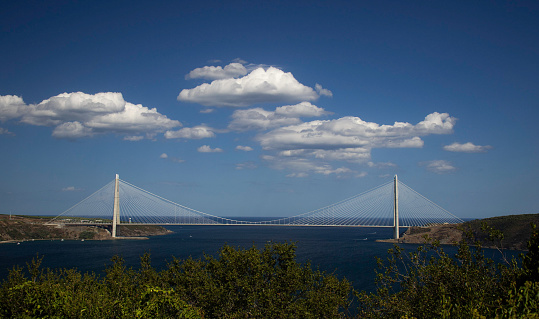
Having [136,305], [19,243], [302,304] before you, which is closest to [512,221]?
[302,304]

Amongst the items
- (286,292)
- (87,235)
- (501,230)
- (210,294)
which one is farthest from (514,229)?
(87,235)

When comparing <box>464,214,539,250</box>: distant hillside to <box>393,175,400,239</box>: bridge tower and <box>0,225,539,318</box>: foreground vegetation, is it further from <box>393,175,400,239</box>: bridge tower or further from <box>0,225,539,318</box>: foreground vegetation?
<box>0,225,539,318</box>: foreground vegetation

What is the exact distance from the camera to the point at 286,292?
1546 centimetres

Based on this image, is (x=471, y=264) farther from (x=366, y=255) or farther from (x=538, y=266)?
(x=366, y=255)

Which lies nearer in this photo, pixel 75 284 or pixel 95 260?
pixel 75 284

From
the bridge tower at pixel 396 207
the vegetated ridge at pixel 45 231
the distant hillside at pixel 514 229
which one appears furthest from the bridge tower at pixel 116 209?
the distant hillside at pixel 514 229

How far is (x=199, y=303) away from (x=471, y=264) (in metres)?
10.1

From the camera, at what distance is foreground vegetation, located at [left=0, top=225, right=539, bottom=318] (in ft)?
29.2

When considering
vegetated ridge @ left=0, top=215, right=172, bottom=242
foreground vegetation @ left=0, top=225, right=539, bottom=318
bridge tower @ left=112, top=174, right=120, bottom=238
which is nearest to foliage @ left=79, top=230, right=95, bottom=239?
vegetated ridge @ left=0, top=215, right=172, bottom=242

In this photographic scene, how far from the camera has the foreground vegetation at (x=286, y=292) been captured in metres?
8.91

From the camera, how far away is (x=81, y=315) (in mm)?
10711

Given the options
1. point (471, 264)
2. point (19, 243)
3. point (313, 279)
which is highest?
point (471, 264)

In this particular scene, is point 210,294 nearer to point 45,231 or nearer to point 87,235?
point 87,235

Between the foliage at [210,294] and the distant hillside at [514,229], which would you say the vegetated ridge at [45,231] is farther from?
the foliage at [210,294]
